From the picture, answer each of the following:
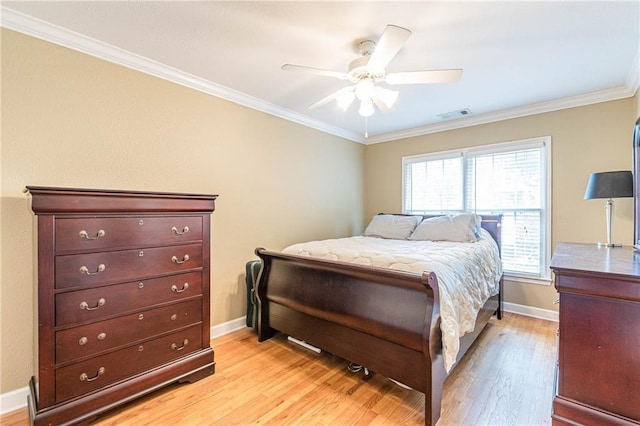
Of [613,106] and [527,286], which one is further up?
[613,106]

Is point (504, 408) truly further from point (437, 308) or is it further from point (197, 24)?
point (197, 24)

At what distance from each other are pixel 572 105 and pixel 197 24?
3.69 m

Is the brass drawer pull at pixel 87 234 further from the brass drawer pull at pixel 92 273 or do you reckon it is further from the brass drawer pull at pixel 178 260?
the brass drawer pull at pixel 178 260

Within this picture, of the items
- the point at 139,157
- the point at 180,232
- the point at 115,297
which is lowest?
the point at 115,297

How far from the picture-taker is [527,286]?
336 cm

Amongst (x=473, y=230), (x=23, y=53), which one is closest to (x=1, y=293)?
(x=23, y=53)

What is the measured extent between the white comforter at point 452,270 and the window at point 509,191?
2.84 feet

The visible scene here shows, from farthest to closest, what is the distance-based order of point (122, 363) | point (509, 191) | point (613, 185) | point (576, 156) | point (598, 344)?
point (509, 191) < point (576, 156) < point (613, 185) < point (122, 363) < point (598, 344)

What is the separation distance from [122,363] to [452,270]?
219 centimetres

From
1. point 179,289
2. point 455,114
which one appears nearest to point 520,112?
point 455,114

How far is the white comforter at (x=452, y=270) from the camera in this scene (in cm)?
169

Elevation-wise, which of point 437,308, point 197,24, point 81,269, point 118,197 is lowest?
point 437,308

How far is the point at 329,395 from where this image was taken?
1908mm

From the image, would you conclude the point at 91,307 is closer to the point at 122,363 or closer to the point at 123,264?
the point at 123,264
